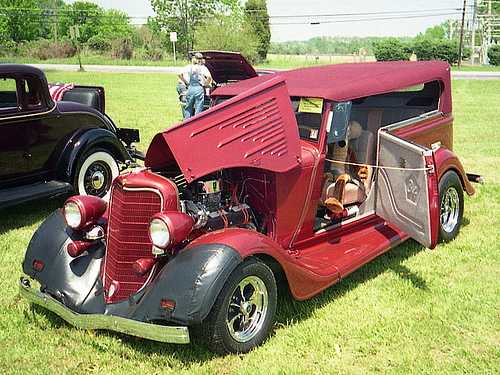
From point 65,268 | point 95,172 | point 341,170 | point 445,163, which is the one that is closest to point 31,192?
point 95,172

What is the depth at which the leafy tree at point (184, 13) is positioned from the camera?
60094mm

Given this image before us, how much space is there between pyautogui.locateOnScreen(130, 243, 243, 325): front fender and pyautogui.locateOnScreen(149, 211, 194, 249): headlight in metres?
0.13

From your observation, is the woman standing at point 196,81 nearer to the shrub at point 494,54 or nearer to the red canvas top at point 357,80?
the red canvas top at point 357,80

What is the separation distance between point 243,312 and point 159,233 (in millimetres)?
807

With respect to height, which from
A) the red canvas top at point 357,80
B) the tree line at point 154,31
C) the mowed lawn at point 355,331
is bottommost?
the mowed lawn at point 355,331

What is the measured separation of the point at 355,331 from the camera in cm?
395

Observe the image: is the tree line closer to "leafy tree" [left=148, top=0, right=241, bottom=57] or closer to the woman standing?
"leafy tree" [left=148, top=0, right=241, bottom=57]

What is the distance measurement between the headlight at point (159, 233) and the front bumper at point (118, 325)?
1.75 feet

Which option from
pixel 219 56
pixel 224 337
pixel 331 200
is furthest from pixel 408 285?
pixel 219 56

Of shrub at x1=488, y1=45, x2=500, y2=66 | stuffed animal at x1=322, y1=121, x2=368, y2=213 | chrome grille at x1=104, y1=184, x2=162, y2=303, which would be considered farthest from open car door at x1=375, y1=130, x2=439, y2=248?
shrub at x1=488, y1=45, x2=500, y2=66

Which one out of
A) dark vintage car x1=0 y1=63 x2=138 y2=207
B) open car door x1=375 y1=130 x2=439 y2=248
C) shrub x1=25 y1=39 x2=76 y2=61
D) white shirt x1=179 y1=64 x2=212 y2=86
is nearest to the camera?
open car door x1=375 y1=130 x2=439 y2=248

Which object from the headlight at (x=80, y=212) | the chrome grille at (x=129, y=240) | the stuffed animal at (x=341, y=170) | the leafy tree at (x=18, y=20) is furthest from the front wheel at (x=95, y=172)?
the leafy tree at (x=18, y=20)

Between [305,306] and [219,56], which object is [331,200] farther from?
[219,56]

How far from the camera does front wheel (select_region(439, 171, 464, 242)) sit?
555 centimetres
